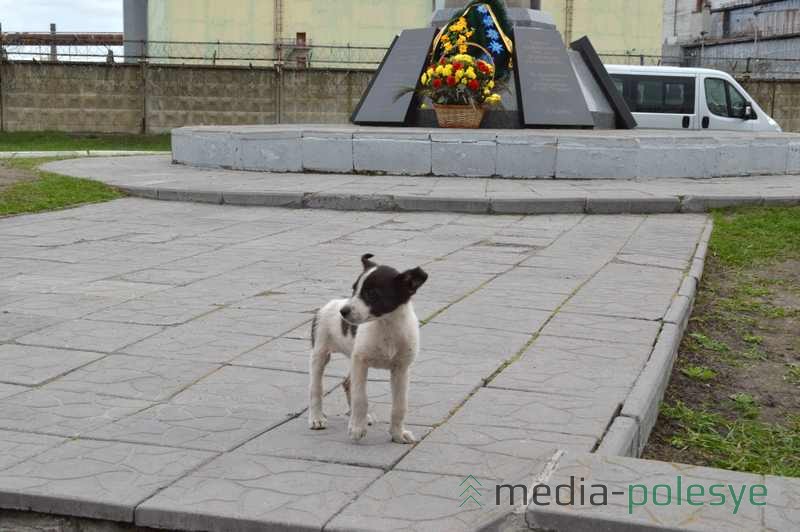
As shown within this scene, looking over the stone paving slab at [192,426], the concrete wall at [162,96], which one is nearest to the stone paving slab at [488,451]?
the stone paving slab at [192,426]

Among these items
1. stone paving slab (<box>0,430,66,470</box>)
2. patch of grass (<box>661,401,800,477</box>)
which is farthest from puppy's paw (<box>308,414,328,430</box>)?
patch of grass (<box>661,401,800,477</box>)

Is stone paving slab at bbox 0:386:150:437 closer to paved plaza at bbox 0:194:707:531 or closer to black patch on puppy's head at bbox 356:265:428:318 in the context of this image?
paved plaza at bbox 0:194:707:531

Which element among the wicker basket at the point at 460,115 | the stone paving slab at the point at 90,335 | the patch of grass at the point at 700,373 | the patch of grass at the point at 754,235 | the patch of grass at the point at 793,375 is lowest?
the patch of grass at the point at 793,375

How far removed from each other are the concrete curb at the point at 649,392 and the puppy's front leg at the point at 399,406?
73 cm

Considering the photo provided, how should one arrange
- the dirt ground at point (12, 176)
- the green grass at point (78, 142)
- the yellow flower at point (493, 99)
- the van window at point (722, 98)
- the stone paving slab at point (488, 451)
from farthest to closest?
the green grass at point (78, 142), the van window at point (722, 98), the yellow flower at point (493, 99), the dirt ground at point (12, 176), the stone paving slab at point (488, 451)

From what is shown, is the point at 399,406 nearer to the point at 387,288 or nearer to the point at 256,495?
the point at 387,288

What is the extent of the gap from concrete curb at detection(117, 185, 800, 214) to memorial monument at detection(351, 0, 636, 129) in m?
4.41

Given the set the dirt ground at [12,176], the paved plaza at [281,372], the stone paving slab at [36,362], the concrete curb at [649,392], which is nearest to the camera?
the paved plaza at [281,372]

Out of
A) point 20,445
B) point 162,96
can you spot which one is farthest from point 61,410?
point 162,96

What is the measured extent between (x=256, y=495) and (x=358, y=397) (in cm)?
66

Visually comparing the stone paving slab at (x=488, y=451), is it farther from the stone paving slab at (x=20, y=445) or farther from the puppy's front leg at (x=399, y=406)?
the stone paving slab at (x=20, y=445)

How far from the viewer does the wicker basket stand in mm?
15391

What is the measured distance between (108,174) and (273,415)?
11011 millimetres

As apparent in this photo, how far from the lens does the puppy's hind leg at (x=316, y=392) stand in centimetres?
412
